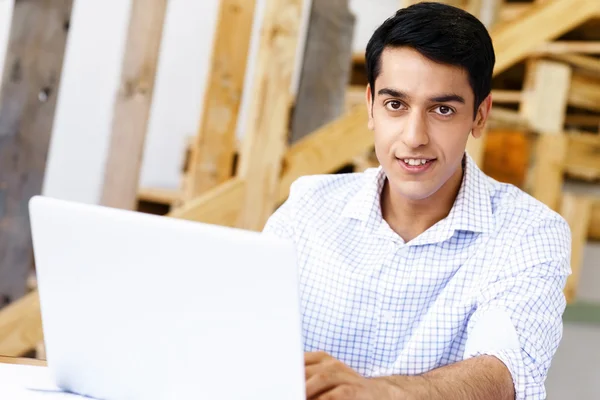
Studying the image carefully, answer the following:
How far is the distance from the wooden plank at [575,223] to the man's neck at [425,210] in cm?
118

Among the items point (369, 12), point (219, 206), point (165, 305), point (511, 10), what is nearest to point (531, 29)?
point (511, 10)

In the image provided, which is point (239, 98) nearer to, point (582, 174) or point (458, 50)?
point (582, 174)

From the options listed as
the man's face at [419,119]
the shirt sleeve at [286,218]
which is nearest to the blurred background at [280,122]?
the shirt sleeve at [286,218]

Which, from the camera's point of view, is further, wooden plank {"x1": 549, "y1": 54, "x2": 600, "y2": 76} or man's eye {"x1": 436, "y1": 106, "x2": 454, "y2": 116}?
wooden plank {"x1": 549, "y1": 54, "x2": 600, "y2": 76}

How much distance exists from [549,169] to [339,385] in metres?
1.75

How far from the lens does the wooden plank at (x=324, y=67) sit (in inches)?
99.4

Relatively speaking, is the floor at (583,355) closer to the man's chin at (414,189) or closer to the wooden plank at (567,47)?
the wooden plank at (567,47)

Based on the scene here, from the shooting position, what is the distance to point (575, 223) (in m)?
2.55

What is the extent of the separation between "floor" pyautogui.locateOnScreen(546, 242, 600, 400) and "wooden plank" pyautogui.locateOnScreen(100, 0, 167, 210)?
1.42 m

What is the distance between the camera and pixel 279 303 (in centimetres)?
86

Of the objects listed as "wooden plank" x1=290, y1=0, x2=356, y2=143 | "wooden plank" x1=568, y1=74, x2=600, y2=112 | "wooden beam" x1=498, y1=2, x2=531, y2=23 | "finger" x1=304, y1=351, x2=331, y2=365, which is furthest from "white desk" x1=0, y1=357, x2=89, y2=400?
"wooden beam" x1=498, y1=2, x2=531, y2=23

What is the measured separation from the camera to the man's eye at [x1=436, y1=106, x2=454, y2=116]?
136 centimetres

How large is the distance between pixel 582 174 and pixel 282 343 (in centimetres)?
202

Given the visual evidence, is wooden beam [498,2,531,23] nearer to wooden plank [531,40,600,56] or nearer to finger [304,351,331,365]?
wooden plank [531,40,600,56]
